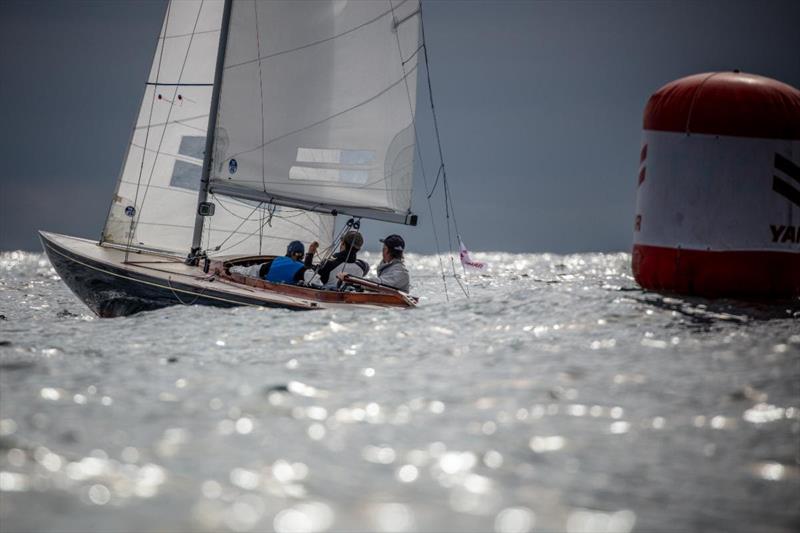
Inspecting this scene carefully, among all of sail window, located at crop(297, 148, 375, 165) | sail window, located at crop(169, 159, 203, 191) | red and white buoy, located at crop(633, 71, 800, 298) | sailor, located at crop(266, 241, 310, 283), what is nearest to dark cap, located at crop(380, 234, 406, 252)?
sailor, located at crop(266, 241, 310, 283)

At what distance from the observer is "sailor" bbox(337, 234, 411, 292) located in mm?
13555

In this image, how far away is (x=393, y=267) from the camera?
45.0 ft

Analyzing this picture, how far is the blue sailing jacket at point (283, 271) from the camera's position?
13.8 metres

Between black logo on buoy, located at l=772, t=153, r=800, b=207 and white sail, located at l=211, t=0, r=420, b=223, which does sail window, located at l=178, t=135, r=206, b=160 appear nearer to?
white sail, located at l=211, t=0, r=420, b=223

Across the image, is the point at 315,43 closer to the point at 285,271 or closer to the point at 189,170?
the point at 189,170

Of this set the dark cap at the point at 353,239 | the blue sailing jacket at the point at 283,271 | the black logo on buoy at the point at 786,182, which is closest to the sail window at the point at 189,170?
the blue sailing jacket at the point at 283,271

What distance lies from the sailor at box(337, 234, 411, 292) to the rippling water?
144 inches

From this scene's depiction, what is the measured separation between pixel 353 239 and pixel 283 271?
1185mm

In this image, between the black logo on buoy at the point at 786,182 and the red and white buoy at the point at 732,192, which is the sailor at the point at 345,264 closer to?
the red and white buoy at the point at 732,192

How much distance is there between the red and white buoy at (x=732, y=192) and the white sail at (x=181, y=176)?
886 centimetres

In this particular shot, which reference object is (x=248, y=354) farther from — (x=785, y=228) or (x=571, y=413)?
(x=785, y=228)

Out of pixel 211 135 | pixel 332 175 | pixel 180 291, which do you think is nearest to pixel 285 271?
pixel 180 291

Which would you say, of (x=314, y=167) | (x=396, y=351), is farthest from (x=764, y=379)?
(x=314, y=167)

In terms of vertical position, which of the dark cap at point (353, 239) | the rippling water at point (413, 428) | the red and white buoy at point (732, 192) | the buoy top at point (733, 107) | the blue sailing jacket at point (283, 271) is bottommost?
the rippling water at point (413, 428)
